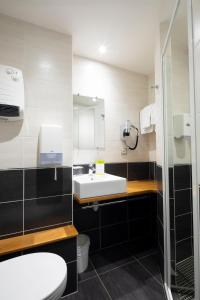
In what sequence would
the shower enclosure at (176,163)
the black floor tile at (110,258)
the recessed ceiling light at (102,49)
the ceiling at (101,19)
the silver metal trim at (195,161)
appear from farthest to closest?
the recessed ceiling light at (102,49) → the black floor tile at (110,258) → the ceiling at (101,19) → the shower enclosure at (176,163) → the silver metal trim at (195,161)

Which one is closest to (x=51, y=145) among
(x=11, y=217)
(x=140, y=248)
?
(x=11, y=217)

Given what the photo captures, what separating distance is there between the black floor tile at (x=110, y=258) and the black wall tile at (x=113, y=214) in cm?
31

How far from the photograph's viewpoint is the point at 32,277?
88 cm

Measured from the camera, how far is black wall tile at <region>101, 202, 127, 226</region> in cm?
192

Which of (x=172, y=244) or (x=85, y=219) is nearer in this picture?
(x=172, y=244)

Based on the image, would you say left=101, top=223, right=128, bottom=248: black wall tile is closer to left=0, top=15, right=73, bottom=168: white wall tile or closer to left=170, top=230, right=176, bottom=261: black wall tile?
left=170, top=230, right=176, bottom=261: black wall tile

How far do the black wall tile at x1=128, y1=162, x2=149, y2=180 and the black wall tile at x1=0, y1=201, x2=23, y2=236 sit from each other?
1.36 meters

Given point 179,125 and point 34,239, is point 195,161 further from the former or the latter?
point 34,239

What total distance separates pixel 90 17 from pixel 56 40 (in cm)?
38

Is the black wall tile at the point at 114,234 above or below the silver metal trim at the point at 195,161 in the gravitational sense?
below

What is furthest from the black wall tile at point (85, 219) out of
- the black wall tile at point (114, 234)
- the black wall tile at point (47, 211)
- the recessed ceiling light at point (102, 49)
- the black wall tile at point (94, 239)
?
the recessed ceiling light at point (102, 49)

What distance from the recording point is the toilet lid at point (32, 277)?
78cm

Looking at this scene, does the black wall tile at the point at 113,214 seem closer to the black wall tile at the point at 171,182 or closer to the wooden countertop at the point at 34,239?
the wooden countertop at the point at 34,239

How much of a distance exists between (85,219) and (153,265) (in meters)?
0.85
